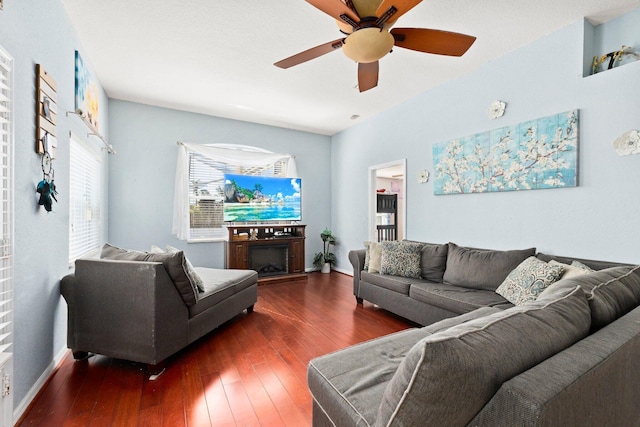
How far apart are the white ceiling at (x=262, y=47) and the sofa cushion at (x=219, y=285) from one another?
2271mm

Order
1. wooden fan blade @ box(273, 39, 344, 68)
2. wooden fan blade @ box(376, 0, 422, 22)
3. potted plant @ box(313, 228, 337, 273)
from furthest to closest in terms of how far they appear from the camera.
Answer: potted plant @ box(313, 228, 337, 273), wooden fan blade @ box(273, 39, 344, 68), wooden fan blade @ box(376, 0, 422, 22)

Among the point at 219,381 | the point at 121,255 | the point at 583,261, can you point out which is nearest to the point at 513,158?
the point at 583,261

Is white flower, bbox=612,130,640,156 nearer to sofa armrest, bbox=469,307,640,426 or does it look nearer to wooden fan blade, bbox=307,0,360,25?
sofa armrest, bbox=469,307,640,426

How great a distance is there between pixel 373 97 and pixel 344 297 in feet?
9.12

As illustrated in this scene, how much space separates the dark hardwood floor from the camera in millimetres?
1629

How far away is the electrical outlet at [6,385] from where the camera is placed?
139 centimetres

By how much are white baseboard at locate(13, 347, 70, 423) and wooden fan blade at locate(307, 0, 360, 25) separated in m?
2.76

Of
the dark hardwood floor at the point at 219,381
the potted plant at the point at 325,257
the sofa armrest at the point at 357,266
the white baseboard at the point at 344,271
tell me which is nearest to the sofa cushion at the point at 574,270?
the dark hardwood floor at the point at 219,381

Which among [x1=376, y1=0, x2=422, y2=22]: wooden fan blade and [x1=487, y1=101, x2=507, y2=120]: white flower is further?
[x1=487, y1=101, x2=507, y2=120]: white flower

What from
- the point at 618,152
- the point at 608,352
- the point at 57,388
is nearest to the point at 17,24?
the point at 57,388

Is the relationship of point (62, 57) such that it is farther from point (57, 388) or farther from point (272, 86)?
point (57, 388)

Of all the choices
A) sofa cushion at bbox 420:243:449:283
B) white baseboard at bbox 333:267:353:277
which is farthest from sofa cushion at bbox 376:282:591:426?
white baseboard at bbox 333:267:353:277

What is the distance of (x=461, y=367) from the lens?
0.67 metres

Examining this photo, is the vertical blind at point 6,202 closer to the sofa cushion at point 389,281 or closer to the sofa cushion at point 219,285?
the sofa cushion at point 219,285
